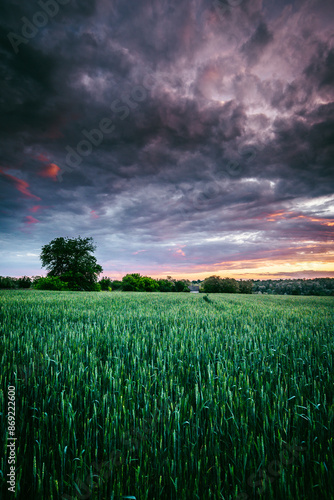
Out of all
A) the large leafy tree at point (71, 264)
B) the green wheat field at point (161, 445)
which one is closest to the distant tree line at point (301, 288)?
the large leafy tree at point (71, 264)

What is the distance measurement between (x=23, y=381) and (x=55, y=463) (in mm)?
1053

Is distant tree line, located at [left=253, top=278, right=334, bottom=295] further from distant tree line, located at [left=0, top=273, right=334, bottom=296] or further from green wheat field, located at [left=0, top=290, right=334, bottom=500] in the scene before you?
green wheat field, located at [left=0, top=290, right=334, bottom=500]

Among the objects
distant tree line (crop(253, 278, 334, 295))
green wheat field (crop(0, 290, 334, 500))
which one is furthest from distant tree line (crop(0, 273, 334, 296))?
green wheat field (crop(0, 290, 334, 500))

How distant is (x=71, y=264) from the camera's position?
41812 mm

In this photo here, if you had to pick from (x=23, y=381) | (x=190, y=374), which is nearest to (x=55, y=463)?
(x=23, y=381)

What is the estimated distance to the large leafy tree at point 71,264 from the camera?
40.2 meters

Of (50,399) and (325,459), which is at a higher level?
(50,399)

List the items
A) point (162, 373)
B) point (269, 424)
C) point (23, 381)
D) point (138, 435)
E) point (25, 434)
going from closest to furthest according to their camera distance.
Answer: point (138, 435) < point (25, 434) < point (269, 424) < point (23, 381) < point (162, 373)

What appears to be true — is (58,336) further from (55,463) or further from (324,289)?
(324,289)

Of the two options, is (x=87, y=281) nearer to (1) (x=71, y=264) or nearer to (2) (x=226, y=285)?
(1) (x=71, y=264)

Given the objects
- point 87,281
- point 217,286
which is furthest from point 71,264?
point 217,286

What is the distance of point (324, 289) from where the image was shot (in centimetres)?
4431

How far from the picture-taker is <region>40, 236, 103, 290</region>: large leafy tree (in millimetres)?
40156

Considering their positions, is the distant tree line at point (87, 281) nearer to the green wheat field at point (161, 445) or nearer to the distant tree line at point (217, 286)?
the distant tree line at point (217, 286)
